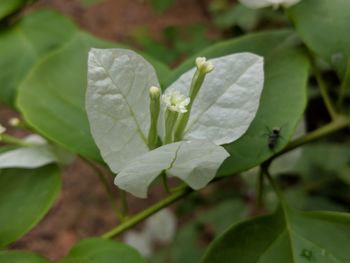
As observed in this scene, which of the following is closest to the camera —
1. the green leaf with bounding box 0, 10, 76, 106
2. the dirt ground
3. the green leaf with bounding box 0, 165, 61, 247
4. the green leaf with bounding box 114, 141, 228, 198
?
the green leaf with bounding box 114, 141, 228, 198

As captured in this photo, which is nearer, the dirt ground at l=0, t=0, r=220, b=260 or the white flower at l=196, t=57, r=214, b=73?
the white flower at l=196, t=57, r=214, b=73

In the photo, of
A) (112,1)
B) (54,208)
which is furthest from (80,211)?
(112,1)

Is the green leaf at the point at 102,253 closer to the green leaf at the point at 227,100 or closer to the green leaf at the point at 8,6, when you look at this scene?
the green leaf at the point at 227,100

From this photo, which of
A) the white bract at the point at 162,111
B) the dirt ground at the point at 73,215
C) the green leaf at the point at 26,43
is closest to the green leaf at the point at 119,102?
the white bract at the point at 162,111

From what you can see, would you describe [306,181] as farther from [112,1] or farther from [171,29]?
[112,1]

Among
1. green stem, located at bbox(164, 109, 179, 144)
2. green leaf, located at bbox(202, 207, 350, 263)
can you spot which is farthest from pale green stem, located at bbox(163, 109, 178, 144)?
green leaf, located at bbox(202, 207, 350, 263)

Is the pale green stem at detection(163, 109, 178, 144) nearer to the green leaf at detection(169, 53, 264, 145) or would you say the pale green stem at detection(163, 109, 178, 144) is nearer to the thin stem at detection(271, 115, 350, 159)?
the green leaf at detection(169, 53, 264, 145)

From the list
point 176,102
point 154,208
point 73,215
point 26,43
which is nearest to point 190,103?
point 176,102
